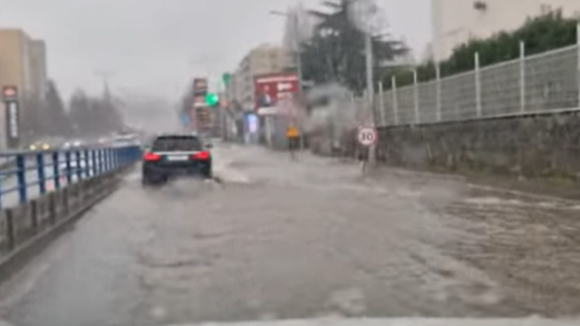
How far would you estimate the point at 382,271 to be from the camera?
10172 mm

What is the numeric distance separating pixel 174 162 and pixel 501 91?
10089 millimetres

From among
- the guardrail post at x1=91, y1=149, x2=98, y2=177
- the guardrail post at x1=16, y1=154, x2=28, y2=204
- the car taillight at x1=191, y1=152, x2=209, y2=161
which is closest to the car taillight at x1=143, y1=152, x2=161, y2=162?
the car taillight at x1=191, y1=152, x2=209, y2=161

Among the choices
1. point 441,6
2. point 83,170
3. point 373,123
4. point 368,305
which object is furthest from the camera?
point 441,6

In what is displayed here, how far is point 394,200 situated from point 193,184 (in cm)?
953

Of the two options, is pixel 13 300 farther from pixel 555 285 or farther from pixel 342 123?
pixel 342 123

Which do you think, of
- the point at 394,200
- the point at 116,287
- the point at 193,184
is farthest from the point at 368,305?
the point at 193,184

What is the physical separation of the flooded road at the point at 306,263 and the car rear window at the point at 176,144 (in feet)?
31.3

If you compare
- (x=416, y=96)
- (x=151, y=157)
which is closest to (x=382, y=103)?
(x=416, y=96)

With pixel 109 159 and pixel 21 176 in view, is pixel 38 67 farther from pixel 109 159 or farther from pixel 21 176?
pixel 21 176

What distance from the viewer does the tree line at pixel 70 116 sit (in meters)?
81.6

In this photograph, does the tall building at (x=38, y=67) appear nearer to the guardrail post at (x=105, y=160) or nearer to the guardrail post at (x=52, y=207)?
the guardrail post at (x=105, y=160)

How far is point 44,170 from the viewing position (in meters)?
17.2

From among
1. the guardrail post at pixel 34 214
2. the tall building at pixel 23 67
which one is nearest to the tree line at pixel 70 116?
the tall building at pixel 23 67

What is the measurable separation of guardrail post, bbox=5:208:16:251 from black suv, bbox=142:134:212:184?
55.4 feet
